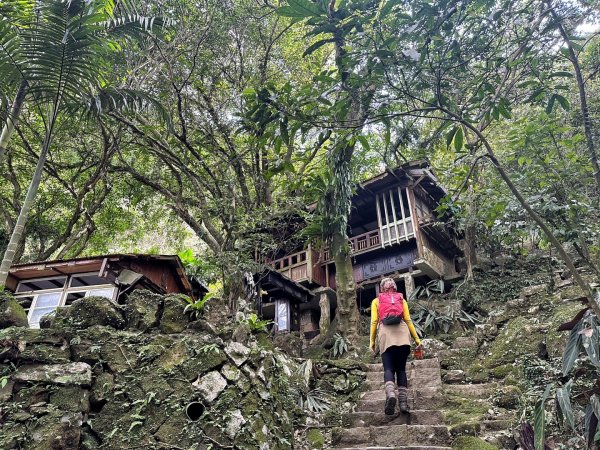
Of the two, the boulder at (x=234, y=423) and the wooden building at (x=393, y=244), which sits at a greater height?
the wooden building at (x=393, y=244)

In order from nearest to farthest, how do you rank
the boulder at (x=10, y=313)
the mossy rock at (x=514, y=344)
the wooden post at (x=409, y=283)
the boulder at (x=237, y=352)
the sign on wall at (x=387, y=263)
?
the boulder at (x=10, y=313), the boulder at (x=237, y=352), the mossy rock at (x=514, y=344), the wooden post at (x=409, y=283), the sign on wall at (x=387, y=263)

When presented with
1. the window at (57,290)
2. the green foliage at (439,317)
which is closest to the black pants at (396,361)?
the green foliage at (439,317)

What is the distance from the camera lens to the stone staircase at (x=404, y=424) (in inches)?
188

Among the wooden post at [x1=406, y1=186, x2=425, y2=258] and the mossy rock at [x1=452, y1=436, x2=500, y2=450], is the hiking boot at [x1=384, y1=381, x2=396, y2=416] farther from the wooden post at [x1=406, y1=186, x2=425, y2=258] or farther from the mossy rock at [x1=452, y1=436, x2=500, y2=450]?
the wooden post at [x1=406, y1=186, x2=425, y2=258]

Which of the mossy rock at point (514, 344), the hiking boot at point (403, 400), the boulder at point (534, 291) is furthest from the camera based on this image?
the boulder at point (534, 291)

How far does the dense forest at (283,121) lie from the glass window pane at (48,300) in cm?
227


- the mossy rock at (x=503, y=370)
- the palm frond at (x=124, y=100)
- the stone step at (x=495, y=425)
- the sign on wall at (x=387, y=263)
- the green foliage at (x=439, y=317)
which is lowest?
the stone step at (x=495, y=425)

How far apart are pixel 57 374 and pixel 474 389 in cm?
547

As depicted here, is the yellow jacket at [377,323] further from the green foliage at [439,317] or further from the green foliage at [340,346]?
the green foliage at [439,317]

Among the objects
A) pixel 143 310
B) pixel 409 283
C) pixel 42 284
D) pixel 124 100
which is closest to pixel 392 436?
pixel 143 310

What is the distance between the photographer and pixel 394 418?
5.38 meters

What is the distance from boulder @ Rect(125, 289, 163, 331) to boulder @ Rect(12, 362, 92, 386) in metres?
0.72

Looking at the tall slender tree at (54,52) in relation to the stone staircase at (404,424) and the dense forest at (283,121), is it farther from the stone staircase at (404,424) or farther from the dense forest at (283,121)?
the stone staircase at (404,424)

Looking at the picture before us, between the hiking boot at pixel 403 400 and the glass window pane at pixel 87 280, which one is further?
the glass window pane at pixel 87 280
